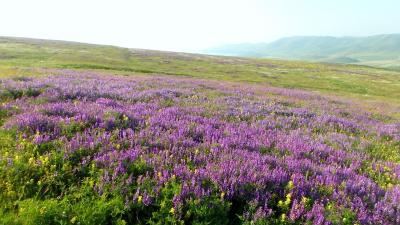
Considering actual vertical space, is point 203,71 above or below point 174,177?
below

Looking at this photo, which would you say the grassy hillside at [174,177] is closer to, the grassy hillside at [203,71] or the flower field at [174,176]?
the flower field at [174,176]

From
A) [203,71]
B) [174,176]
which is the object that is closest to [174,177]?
[174,176]

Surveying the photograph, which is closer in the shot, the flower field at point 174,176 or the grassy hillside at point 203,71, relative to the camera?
the flower field at point 174,176

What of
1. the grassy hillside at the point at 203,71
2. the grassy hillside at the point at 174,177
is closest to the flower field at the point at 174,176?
the grassy hillside at the point at 174,177

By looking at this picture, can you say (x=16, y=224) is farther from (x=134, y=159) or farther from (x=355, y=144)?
(x=355, y=144)

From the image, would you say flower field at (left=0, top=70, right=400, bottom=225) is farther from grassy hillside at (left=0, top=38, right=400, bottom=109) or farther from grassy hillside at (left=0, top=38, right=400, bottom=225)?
grassy hillside at (left=0, top=38, right=400, bottom=109)

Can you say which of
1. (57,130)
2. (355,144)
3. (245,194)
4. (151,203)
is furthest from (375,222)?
(57,130)

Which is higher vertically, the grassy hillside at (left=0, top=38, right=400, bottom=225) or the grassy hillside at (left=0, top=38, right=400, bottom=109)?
the grassy hillside at (left=0, top=38, right=400, bottom=225)

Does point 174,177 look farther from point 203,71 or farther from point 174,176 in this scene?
point 203,71

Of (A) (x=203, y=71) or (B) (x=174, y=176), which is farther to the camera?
(A) (x=203, y=71)

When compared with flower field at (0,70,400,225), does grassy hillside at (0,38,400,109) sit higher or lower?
lower

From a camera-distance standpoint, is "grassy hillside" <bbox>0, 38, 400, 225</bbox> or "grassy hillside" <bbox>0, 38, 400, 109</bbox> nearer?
"grassy hillside" <bbox>0, 38, 400, 225</bbox>

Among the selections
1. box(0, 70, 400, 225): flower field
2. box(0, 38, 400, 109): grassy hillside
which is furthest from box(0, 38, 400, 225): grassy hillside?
box(0, 38, 400, 109): grassy hillside

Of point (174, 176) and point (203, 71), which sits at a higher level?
point (174, 176)
